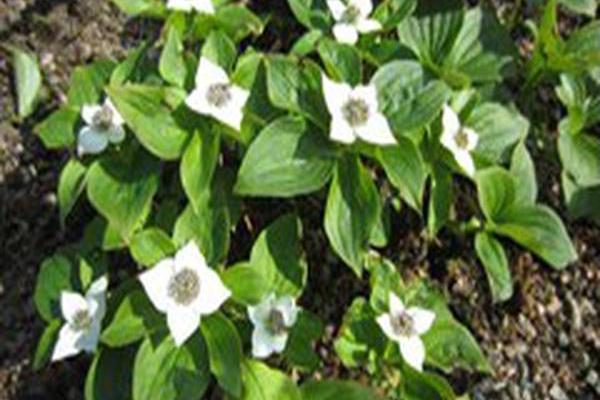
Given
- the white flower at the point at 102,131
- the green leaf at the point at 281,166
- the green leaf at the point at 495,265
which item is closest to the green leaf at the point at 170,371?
the green leaf at the point at 281,166

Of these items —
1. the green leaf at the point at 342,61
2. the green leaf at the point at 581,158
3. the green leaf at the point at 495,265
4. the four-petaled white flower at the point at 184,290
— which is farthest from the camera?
the green leaf at the point at 581,158

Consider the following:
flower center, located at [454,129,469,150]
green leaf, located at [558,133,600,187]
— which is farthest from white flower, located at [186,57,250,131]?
green leaf, located at [558,133,600,187]

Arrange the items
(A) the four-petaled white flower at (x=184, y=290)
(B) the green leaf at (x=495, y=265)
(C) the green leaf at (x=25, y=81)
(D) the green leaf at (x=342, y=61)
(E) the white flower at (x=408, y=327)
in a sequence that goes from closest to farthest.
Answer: (A) the four-petaled white flower at (x=184, y=290) < (E) the white flower at (x=408, y=327) < (D) the green leaf at (x=342, y=61) < (B) the green leaf at (x=495, y=265) < (C) the green leaf at (x=25, y=81)

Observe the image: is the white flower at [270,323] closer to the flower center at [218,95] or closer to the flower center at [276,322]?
the flower center at [276,322]

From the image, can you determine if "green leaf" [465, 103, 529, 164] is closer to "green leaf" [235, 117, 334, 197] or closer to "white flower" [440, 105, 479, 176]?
"white flower" [440, 105, 479, 176]

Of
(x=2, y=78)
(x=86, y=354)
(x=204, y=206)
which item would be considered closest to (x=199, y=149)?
(x=204, y=206)

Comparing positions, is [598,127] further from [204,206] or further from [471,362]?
[204,206]
